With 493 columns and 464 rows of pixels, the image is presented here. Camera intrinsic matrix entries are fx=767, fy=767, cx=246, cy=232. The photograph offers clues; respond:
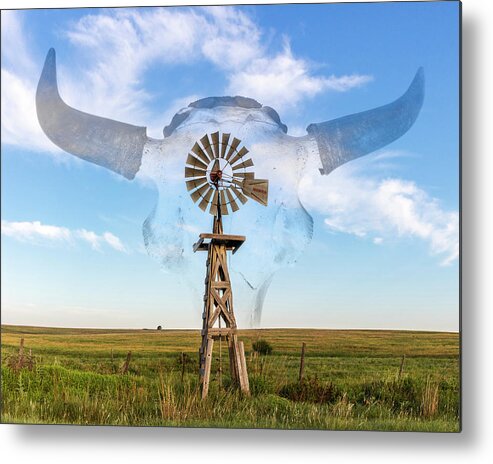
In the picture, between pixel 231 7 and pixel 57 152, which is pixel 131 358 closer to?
pixel 57 152

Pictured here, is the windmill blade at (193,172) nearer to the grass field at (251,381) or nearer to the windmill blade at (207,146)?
the windmill blade at (207,146)

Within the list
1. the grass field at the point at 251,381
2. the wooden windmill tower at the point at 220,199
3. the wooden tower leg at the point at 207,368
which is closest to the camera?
the grass field at the point at 251,381

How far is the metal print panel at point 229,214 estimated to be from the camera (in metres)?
7.64

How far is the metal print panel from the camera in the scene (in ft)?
25.1

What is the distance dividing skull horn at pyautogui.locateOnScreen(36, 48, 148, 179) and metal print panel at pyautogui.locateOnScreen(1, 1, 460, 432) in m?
0.01

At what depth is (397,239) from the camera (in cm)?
771

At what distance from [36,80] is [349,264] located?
379 centimetres

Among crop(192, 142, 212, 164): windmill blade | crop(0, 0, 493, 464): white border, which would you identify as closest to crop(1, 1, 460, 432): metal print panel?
crop(192, 142, 212, 164): windmill blade

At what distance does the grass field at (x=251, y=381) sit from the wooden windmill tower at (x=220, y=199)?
0.80 ft

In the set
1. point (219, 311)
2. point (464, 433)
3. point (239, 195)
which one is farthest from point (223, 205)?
point (464, 433)

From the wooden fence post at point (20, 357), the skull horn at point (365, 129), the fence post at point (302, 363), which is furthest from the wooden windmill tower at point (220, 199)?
the wooden fence post at point (20, 357)

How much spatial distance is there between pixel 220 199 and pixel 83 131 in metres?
1.62

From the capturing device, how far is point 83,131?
26.5 feet

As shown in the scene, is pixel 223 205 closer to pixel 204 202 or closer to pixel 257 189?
pixel 204 202
